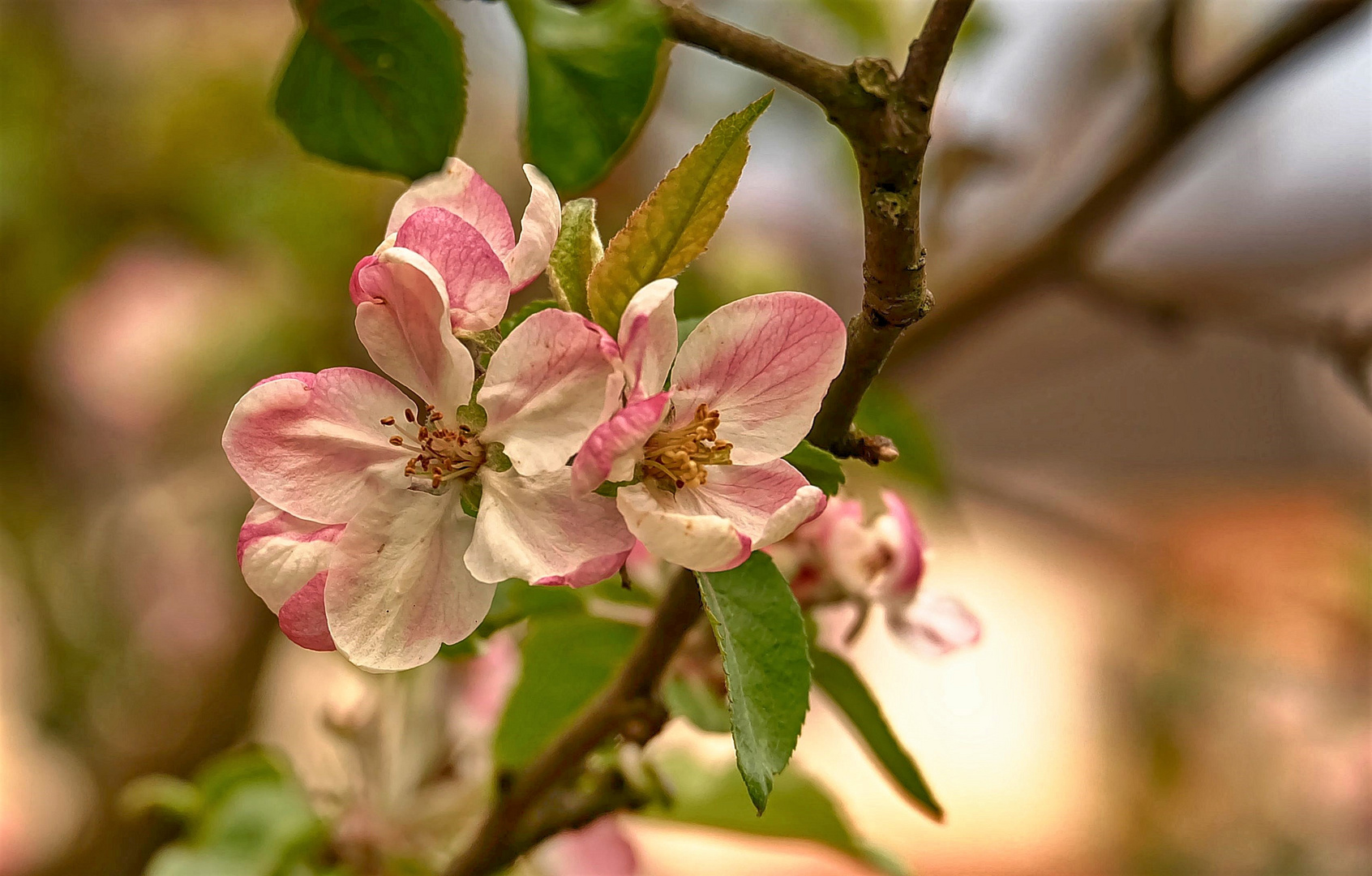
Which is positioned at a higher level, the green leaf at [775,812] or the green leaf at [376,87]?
the green leaf at [376,87]

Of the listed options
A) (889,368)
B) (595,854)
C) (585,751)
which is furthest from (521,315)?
(889,368)

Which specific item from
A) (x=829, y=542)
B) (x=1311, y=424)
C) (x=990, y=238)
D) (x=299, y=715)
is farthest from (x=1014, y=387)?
(x=829, y=542)

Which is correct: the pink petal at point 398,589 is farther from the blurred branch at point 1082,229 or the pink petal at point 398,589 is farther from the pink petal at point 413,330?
the blurred branch at point 1082,229

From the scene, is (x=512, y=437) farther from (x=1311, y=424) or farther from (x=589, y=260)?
(x=1311, y=424)

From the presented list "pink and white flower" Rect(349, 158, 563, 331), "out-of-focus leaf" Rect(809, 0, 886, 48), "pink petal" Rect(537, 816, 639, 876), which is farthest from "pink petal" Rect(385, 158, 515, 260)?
"out-of-focus leaf" Rect(809, 0, 886, 48)

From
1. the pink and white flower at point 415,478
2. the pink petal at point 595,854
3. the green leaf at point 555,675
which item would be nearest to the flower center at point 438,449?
the pink and white flower at point 415,478

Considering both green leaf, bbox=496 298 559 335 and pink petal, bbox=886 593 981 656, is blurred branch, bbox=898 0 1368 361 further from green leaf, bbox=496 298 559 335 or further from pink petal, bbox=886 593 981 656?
green leaf, bbox=496 298 559 335
